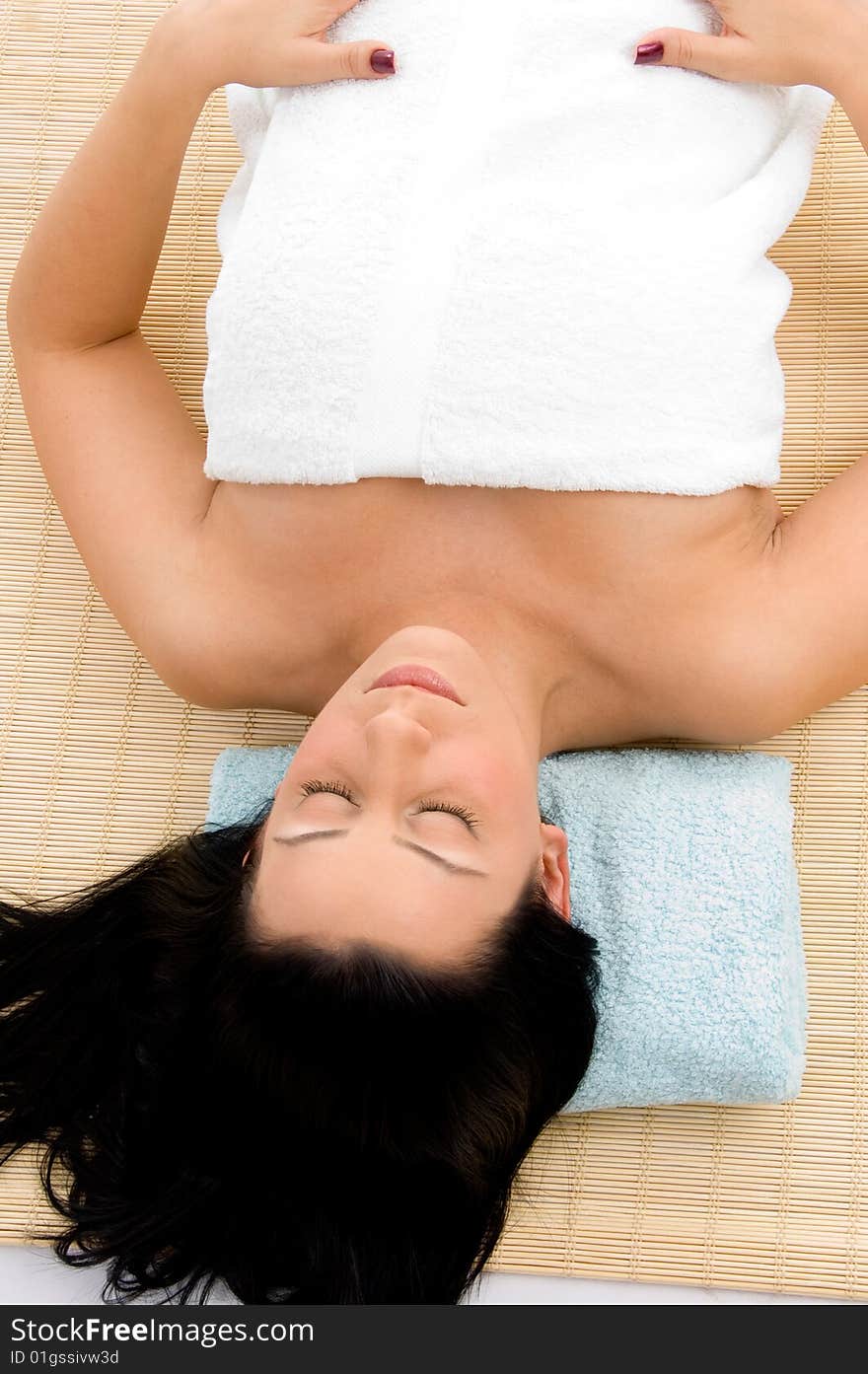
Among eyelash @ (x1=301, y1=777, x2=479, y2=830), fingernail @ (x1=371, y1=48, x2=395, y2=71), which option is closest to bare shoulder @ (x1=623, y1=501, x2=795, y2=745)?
eyelash @ (x1=301, y1=777, x2=479, y2=830)

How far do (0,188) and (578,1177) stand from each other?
4.52 ft

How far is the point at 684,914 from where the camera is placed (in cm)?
137

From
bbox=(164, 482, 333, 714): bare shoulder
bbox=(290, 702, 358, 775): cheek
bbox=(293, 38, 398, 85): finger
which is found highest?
bbox=(293, 38, 398, 85): finger

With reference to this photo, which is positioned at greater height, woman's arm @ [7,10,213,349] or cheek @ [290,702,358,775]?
woman's arm @ [7,10,213,349]

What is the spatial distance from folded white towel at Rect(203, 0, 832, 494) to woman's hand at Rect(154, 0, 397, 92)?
0.02 meters

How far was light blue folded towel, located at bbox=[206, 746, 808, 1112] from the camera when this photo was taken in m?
1.34

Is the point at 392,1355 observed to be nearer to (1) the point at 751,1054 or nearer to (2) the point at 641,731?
(1) the point at 751,1054

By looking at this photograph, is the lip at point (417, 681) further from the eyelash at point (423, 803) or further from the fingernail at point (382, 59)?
the fingernail at point (382, 59)

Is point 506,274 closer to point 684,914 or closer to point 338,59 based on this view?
point 338,59

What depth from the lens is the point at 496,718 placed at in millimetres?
1161

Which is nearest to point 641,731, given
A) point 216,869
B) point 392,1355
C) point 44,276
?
point 216,869

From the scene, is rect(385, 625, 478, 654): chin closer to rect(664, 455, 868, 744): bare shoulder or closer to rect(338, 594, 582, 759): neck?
rect(338, 594, 582, 759): neck

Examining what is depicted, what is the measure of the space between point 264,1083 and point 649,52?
972mm

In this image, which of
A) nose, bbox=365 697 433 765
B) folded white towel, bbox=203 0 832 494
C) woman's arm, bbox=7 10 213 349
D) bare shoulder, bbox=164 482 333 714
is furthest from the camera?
woman's arm, bbox=7 10 213 349
